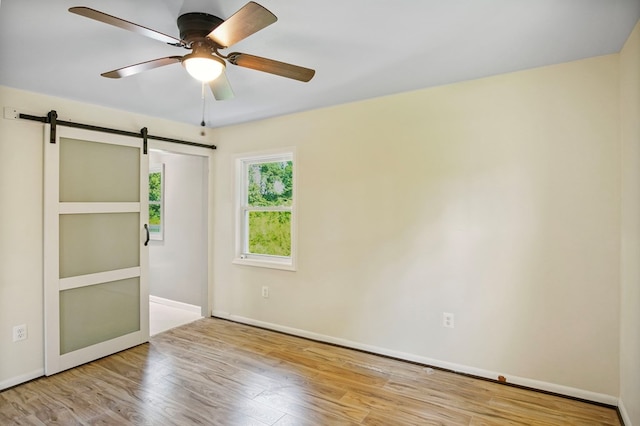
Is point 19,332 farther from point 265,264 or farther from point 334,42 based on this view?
point 334,42

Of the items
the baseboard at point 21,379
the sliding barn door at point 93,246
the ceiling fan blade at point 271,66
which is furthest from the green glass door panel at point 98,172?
the ceiling fan blade at point 271,66

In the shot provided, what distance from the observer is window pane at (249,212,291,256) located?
12.9ft

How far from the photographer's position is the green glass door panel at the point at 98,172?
3.01m

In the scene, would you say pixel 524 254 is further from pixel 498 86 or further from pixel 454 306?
pixel 498 86

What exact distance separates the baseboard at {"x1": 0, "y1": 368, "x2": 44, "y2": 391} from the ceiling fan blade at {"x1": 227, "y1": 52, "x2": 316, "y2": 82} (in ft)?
9.65

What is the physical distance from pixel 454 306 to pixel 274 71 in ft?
7.41

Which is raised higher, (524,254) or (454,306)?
(524,254)

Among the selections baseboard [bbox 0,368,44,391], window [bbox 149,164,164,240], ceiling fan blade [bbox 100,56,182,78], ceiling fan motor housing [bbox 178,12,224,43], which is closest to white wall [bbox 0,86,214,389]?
baseboard [bbox 0,368,44,391]

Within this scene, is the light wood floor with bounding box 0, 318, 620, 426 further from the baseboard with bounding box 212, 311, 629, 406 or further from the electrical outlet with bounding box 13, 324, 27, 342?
the electrical outlet with bounding box 13, 324, 27, 342

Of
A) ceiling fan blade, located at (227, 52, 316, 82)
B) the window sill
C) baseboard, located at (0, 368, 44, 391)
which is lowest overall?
baseboard, located at (0, 368, 44, 391)

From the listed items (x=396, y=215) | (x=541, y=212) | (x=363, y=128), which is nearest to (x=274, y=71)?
(x=363, y=128)

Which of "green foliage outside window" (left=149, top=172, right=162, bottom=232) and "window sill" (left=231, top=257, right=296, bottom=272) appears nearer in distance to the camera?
"window sill" (left=231, top=257, right=296, bottom=272)

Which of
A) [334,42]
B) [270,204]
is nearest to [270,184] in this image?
[270,204]

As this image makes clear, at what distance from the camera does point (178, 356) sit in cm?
320
